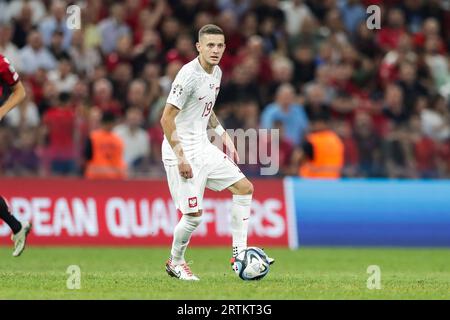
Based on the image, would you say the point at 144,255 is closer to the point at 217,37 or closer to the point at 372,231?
the point at 372,231

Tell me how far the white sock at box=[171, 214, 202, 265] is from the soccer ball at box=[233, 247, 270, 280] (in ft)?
1.82

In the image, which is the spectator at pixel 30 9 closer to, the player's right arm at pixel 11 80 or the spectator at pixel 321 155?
the spectator at pixel 321 155

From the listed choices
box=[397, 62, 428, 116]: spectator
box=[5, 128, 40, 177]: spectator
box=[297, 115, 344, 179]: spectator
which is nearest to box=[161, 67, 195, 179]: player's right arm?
box=[5, 128, 40, 177]: spectator

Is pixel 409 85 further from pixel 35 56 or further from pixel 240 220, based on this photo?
pixel 240 220

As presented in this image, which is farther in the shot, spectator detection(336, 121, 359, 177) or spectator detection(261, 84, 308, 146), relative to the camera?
spectator detection(261, 84, 308, 146)

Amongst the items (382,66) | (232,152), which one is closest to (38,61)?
(382,66)

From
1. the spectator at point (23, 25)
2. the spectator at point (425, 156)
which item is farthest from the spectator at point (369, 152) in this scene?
the spectator at point (23, 25)

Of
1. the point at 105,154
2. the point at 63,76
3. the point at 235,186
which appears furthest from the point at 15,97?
the point at 63,76

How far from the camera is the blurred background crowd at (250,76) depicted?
18859 mm

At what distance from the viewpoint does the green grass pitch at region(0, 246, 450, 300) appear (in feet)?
34.2

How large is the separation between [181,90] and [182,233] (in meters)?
1.47

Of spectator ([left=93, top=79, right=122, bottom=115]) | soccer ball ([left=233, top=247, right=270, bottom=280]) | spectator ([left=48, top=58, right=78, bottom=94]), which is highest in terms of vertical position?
spectator ([left=48, top=58, right=78, bottom=94])

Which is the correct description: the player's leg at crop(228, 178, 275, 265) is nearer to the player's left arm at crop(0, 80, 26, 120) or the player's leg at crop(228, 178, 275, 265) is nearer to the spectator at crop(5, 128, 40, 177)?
the player's left arm at crop(0, 80, 26, 120)

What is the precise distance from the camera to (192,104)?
11.7m
